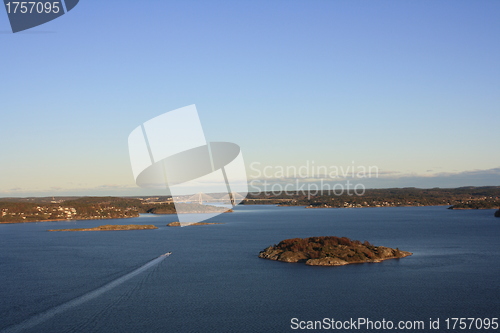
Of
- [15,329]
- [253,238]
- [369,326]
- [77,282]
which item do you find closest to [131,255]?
[77,282]

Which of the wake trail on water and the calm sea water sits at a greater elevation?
the wake trail on water

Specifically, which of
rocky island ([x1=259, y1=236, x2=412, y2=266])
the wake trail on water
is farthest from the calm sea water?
rocky island ([x1=259, y1=236, x2=412, y2=266])

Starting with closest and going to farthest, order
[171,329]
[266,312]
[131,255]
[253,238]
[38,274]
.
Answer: [171,329]
[266,312]
[38,274]
[131,255]
[253,238]

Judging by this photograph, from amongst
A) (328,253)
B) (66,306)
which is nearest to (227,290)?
(66,306)

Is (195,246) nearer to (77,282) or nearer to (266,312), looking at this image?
(77,282)

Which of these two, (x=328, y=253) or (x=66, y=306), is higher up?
(x=328, y=253)

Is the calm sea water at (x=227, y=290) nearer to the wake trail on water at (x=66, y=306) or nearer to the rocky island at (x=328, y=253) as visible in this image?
the wake trail on water at (x=66, y=306)

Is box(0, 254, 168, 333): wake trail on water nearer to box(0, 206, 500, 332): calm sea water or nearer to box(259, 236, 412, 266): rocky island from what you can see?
box(0, 206, 500, 332): calm sea water

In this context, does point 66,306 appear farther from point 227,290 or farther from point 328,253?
point 328,253

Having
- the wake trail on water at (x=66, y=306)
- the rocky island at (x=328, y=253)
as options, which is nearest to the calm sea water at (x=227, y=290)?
the wake trail on water at (x=66, y=306)
